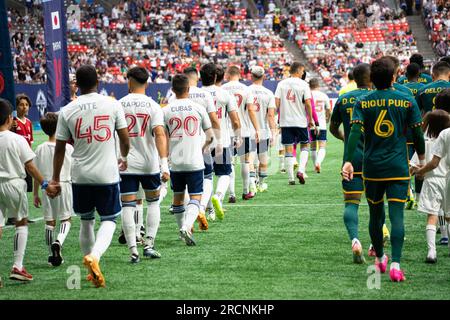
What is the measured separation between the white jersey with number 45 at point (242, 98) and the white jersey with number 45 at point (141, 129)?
520cm

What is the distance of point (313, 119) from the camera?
17422 mm

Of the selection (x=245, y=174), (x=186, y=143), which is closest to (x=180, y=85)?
(x=186, y=143)

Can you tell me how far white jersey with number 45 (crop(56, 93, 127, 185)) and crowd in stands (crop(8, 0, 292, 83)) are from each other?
1306 inches

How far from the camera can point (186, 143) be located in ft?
36.0

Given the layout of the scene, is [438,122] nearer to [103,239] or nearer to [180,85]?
[180,85]

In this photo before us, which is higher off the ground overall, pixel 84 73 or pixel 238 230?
pixel 84 73

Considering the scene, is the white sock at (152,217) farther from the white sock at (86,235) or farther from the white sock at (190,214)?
the white sock at (86,235)

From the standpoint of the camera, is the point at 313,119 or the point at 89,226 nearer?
the point at 89,226

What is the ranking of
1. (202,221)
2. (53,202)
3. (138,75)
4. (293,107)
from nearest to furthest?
(138,75), (53,202), (202,221), (293,107)

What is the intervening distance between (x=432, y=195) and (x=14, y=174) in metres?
4.75

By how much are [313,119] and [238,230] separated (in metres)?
5.59

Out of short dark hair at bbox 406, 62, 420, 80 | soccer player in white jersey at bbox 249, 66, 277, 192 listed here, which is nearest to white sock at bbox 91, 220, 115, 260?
short dark hair at bbox 406, 62, 420, 80

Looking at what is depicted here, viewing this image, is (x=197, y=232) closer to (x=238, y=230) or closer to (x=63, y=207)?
(x=238, y=230)

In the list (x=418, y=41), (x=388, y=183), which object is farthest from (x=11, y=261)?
(x=418, y=41)
